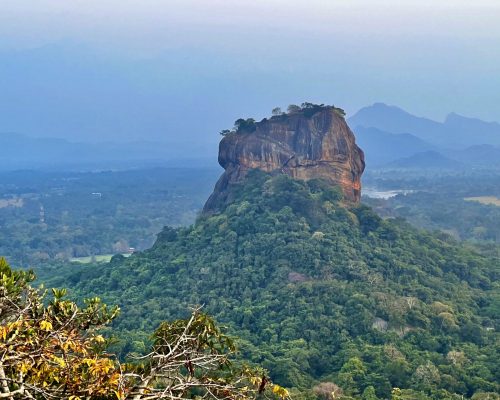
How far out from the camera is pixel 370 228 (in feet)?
107

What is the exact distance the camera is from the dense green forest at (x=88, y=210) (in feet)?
226

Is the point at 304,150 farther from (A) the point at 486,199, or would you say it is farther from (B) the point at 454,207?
(A) the point at 486,199

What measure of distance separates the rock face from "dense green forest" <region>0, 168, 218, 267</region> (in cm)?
2825

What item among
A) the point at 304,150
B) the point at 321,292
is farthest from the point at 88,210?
the point at 321,292

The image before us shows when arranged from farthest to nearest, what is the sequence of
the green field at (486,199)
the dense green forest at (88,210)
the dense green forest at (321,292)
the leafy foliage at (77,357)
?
the green field at (486,199) → the dense green forest at (88,210) → the dense green forest at (321,292) → the leafy foliage at (77,357)

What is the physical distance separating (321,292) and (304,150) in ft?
40.9

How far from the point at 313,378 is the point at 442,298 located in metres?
9.28

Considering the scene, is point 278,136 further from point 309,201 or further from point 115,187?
point 115,187

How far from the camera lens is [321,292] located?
25453 mm

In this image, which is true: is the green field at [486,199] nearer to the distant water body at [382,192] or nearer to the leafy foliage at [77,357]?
the distant water body at [382,192]

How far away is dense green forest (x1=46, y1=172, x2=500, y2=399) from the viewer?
1933cm

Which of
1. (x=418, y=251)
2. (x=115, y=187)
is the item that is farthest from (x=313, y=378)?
(x=115, y=187)

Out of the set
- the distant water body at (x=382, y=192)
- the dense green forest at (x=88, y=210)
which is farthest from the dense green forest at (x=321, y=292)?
the distant water body at (x=382, y=192)

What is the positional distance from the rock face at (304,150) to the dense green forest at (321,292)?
4.39ft
